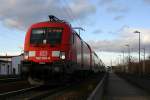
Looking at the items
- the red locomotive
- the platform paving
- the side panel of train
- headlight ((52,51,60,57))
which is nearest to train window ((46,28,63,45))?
the red locomotive

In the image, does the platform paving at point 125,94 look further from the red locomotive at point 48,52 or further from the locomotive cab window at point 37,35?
the locomotive cab window at point 37,35

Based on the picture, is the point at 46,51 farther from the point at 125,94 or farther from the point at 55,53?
the point at 125,94

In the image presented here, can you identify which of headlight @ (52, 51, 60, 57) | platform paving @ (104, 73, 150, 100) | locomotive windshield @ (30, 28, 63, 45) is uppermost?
locomotive windshield @ (30, 28, 63, 45)

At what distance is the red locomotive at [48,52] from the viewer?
2194 centimetres

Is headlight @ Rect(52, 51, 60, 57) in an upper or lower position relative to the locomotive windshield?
lower

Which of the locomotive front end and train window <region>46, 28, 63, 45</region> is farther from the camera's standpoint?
train window <region>46, 28, 63, 45</region>

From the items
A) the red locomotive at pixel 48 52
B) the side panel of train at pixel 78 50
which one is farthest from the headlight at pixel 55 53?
the side panel of train at pixel 78 50

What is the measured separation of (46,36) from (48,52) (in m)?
1.29

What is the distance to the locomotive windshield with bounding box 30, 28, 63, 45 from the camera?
2328 cm

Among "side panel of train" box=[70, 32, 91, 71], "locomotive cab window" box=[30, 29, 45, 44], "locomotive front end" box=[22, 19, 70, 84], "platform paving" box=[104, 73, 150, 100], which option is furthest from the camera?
"side panel of train" box=[70, 32, 91, 71]

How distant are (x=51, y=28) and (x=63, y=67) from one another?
3.18m

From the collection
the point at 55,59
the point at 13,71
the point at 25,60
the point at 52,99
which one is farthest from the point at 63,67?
the point at 13,71

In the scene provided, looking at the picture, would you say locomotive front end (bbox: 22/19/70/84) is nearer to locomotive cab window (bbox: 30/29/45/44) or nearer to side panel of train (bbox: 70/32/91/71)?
locomotive cab window (bbox: 30/29/45/44)

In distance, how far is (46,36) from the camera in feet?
77.2
